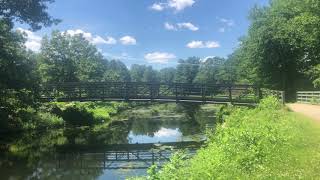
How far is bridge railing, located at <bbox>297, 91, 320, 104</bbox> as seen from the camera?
134 feet

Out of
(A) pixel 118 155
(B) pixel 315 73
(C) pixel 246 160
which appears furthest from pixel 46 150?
(B) pixel 315 73

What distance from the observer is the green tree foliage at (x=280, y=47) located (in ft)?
167

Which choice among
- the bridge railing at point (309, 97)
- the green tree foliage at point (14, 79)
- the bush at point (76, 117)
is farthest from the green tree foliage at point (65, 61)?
the bridge railing at point (309, 97)

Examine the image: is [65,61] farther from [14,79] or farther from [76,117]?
[14,79]

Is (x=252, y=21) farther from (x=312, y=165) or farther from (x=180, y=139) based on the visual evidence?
(x=312, y=165)

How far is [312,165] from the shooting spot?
1311 centimetres

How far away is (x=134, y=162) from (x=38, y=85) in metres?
20.5

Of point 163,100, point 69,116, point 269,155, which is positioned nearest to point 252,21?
point 163,100

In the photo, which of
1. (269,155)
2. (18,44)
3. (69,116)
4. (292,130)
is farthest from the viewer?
(69,116)

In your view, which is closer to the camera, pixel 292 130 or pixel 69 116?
pixel 292 130

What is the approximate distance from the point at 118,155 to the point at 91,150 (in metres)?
3.37

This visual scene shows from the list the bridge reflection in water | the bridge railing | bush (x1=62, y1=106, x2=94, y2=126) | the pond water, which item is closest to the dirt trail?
the bridge railing

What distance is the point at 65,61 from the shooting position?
79062 millimetres

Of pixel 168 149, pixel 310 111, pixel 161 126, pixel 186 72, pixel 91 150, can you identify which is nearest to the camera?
pixel 310 111
